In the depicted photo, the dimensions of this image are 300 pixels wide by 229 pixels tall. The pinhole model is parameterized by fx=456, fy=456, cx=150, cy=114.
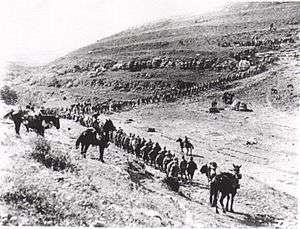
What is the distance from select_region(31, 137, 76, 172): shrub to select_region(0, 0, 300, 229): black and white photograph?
1.9 inches

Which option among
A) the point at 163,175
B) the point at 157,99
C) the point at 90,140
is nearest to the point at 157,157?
the point at 163,175

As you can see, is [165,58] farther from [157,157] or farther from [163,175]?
[163,175]

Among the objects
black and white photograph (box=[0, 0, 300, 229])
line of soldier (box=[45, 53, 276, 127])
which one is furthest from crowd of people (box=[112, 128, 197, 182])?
line of soldier (box=[45, 53, 276, 127])

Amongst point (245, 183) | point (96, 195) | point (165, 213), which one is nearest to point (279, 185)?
point (245, 183)

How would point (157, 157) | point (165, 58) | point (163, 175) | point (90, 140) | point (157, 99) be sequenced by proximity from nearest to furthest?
point (90, 140), point (163, 175), point (157, 157), point (157, 99), point (165, 58)

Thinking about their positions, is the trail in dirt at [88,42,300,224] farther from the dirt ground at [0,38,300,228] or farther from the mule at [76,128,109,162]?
the mule at [76,128,109,162]

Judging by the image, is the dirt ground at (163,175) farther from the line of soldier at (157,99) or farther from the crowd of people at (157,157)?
the line of soldier at (157,99)

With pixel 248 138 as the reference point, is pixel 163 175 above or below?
above

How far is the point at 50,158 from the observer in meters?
15.3

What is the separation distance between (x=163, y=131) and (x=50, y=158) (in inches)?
868

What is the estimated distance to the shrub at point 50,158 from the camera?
1502 centimetres

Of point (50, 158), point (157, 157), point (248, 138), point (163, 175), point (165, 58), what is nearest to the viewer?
point (50, 158)

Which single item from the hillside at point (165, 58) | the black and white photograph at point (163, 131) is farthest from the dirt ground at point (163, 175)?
the hillside at point (165, 58)

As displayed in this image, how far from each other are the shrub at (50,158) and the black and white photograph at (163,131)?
0.05m
